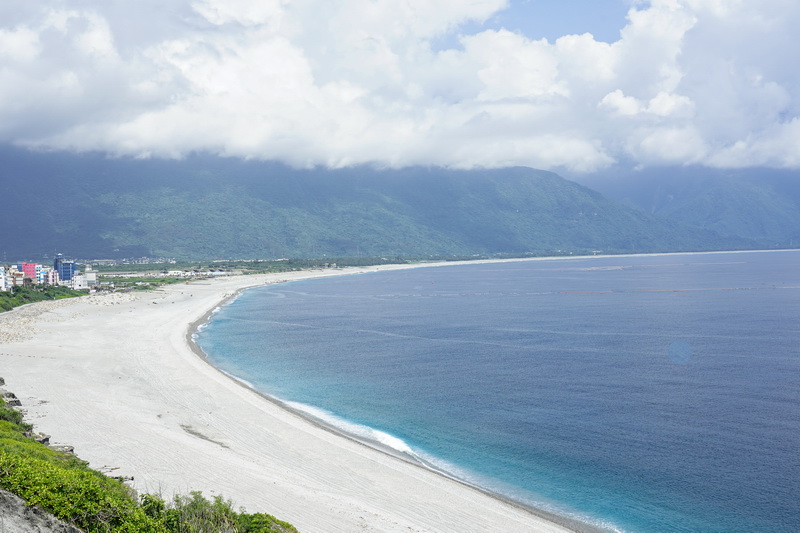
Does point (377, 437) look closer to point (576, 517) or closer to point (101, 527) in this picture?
point (576, 517)

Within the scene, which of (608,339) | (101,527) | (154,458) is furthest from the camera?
(608,339)

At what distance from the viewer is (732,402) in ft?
119

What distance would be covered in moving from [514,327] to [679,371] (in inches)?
971

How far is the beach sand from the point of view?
2261 centimetres

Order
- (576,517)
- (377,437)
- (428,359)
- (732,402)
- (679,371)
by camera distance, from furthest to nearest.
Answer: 1. (428,359)
2. (679,371)
3. (732,402)
4. (377,437)
5. (576,517)

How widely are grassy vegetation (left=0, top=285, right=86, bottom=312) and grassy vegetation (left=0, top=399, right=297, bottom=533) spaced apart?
73150 mm

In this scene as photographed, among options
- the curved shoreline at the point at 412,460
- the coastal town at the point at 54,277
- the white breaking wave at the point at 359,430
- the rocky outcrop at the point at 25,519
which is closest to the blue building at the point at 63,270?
the coastal town at the point at 54,277

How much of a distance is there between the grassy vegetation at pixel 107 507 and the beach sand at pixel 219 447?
2.99m

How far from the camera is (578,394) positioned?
3916 centimetres

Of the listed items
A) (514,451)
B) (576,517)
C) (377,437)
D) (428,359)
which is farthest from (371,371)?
(576,517)

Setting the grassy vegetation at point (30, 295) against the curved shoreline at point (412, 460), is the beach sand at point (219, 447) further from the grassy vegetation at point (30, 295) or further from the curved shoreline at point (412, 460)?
the grassy vegetation at point (30, 295)

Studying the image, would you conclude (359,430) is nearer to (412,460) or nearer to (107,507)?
(412,460)

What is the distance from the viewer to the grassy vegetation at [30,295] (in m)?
85.5

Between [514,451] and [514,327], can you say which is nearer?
[514,451]
